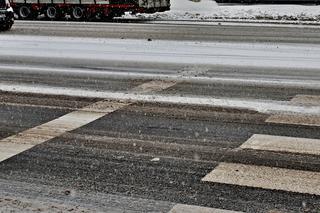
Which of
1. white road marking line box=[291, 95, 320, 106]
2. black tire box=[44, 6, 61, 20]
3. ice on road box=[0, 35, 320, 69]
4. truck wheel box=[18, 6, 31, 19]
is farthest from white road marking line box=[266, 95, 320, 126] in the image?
truck wheel box=[18, 6, 31, 19]

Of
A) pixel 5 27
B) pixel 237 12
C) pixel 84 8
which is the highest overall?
pixel 84 8

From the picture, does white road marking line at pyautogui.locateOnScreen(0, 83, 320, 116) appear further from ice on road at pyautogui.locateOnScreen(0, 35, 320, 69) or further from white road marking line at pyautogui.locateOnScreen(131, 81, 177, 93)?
ice on road at pyautogui.locateOnScreen(0, 35, 320, 69)

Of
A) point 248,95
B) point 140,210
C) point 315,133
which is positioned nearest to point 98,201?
point 140,210

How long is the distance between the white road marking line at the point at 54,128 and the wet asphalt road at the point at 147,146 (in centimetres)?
13

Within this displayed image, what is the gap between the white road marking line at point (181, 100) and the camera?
8.13 metres

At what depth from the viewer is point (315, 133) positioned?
22.3 feet

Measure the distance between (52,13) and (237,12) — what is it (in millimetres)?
8552

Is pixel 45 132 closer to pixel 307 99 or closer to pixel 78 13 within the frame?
pixel 307 99

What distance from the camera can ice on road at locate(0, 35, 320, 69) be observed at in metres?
12.9

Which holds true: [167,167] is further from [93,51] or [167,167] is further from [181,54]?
[93,51]

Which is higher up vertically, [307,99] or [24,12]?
[24,12]

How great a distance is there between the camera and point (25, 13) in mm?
27391

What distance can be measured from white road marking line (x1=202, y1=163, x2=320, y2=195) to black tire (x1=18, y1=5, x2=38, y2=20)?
907 inches

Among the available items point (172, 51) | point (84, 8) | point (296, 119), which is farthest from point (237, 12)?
point (296, 119)
